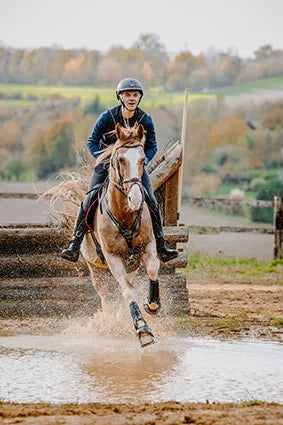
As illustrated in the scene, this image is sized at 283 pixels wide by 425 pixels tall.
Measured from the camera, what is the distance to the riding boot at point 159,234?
10203mm

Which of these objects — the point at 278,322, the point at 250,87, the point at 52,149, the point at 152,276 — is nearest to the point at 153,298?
the point at 152,276

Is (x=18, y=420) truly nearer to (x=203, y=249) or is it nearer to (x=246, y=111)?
(x=203, y=249)

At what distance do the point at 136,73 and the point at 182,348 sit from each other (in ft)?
76.0

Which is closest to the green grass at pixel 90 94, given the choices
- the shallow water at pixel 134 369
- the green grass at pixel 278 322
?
the green grass at pixel 278 322

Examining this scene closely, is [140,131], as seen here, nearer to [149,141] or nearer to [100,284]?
[149,141]

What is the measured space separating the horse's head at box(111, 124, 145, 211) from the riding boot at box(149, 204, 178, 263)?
687mm

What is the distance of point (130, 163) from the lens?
30.3ft

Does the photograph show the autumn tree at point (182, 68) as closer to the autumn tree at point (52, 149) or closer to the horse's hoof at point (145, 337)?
the autumn tree at point (52, 149)

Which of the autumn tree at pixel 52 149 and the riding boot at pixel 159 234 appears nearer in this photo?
the riding boot at pixel 159 234

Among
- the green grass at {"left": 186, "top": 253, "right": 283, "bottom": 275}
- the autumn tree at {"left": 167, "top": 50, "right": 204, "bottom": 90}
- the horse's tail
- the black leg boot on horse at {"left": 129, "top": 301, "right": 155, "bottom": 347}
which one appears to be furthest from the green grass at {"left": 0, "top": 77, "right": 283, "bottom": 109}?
the black leg boot on horse at {"left": 129, "top": 301, "right": 155, "bottom": 347}

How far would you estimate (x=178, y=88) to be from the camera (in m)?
34.6

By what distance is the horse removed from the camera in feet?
30.6

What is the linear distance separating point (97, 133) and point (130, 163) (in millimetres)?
1534

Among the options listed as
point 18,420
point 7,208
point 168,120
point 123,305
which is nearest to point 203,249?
point 7,208
